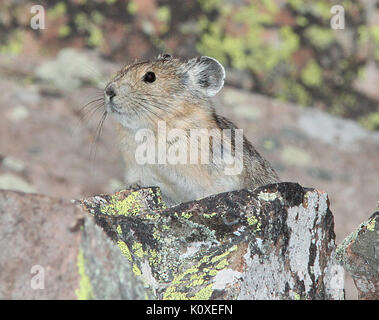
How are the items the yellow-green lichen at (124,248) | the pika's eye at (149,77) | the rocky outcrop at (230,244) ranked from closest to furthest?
the rocky outcrop at (230,244) < the yellow-green lichen at (124,248) < the pika's eye at (149,77)

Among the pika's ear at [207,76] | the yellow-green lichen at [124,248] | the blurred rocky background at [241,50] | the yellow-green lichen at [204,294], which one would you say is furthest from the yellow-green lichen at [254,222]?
the blurred rocky background at [241,50]

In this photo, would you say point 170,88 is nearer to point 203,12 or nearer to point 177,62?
point 177,62

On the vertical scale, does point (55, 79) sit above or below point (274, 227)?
above

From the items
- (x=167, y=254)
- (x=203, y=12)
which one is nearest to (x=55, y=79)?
(x=203, y=12)

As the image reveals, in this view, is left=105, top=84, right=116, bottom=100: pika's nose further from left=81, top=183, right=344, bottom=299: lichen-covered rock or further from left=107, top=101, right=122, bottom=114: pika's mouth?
left=81, top=183, right=344, bottom=299: lichen-covered rock

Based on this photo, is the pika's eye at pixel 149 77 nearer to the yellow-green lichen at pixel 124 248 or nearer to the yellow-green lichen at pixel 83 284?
the yellow-green lichen at pixel 124 248

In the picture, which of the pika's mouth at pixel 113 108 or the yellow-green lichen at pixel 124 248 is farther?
the pika's mouth at pixel 113 108
